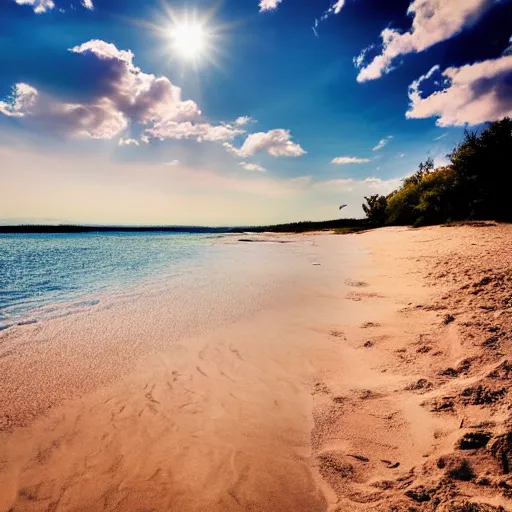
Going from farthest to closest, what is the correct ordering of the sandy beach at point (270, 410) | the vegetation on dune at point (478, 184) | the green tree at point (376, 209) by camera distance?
the green tree at point (376, 209) < the vegetation on dune at point (478, 184) < the sandy beach at point (270, 410)

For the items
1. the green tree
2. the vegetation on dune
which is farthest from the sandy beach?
the green tree

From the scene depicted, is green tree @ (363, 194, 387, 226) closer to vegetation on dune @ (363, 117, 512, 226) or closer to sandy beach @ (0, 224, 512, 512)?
vegetation on dune @ (363, 117, 512, 226)

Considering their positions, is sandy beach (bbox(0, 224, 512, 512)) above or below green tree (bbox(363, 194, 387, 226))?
below

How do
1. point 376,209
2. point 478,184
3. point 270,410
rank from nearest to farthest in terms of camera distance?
1. point 270,410
2. point 478,184
3. point 376,209

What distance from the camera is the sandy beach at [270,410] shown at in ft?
8.38

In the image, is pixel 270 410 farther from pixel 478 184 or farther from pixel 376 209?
pixel 376 209

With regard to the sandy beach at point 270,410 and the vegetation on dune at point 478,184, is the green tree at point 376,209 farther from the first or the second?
the sandy beach at point 270,410

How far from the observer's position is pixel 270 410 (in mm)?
3777

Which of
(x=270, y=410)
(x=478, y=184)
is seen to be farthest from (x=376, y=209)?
(x=270, y=410)

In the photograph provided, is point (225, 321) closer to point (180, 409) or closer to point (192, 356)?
point (192, 356)

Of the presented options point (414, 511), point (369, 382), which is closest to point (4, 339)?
point (369, 382)

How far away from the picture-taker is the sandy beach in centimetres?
255

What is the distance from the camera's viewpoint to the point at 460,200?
26.7 m

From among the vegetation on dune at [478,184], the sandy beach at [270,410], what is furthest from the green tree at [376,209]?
the sandy beach at [270,410]
